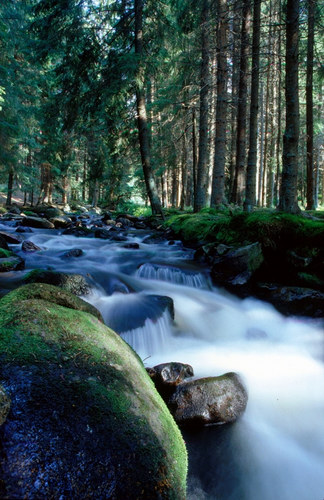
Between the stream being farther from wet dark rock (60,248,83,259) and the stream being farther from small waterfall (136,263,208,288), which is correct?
wet dark rock (60,248,83,259)

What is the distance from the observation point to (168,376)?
340 cm

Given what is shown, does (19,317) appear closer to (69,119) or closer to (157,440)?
(157,440)

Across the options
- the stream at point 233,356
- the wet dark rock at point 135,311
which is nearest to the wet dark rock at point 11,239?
the stream at point 233,356

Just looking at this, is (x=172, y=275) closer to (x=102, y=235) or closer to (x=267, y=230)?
(x=267, y=230)

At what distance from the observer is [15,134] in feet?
52.7

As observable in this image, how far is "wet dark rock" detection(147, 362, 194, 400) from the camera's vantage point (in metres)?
3.28

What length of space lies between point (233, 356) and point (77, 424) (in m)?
3.34

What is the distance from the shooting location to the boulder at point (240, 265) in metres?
6.78

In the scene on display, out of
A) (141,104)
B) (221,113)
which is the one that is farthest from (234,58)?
(141,104)

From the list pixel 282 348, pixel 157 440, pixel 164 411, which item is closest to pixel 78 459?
pixel 157 440

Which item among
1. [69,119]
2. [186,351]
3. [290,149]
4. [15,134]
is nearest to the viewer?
[186,351]

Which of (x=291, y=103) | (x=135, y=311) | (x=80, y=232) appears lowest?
(x=135, y=311)

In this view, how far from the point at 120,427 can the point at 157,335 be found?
310cm

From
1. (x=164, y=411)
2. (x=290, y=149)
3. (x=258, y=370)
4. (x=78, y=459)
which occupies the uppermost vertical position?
(x=290, y=149)
